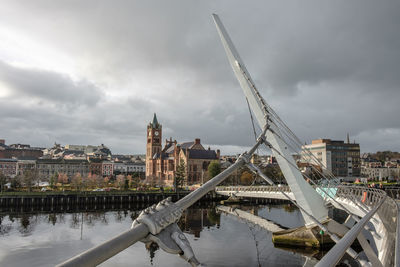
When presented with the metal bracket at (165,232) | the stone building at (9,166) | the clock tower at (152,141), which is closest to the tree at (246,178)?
the clock tower at (152,141)

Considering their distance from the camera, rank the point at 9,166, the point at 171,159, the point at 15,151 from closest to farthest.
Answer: the point at 171,159 < the point at 9,166 < the point at 15,151

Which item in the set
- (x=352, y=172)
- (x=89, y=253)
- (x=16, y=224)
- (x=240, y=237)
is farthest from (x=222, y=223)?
(x=352, y=172)

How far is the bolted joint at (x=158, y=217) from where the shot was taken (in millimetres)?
2850

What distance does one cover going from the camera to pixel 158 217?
2936 millimetres

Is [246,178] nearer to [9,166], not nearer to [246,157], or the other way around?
[246,157]

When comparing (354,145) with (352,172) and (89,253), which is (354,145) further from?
(89,253)

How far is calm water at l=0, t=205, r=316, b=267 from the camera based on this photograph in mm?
19750

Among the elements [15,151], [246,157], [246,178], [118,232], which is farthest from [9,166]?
[246,157]

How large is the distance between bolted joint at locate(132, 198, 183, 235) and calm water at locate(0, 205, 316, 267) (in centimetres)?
1717

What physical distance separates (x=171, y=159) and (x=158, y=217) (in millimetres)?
98197

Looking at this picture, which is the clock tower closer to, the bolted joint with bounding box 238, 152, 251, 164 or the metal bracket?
the bolted joint with bounding box 238, 152, 251, 164

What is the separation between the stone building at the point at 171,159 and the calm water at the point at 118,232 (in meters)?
44.9

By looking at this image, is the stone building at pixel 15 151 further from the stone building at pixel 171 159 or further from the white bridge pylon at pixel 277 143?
the white bridge pylon at pixel 277 143

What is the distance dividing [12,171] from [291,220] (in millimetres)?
107236
